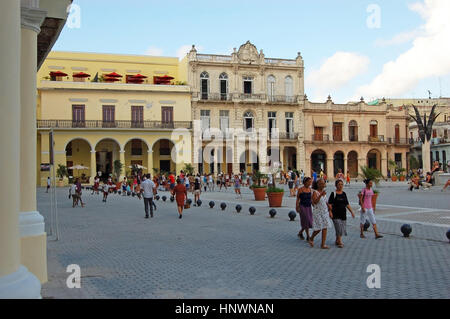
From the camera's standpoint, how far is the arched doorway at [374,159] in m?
51.5

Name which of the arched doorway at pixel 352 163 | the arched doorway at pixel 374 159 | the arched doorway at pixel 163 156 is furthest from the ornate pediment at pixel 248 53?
the arched doorway at pixel 374 159

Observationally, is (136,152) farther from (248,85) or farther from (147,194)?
(147,194)

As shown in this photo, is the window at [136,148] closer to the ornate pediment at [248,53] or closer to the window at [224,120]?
the window at [224,120]

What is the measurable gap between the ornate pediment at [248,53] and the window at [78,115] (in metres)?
16.7

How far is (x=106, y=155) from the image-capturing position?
44500 mm

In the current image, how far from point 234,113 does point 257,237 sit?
36.3 meters

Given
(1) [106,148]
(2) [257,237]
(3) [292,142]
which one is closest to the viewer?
(2) [257,237]

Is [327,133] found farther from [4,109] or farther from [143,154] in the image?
[4,109]

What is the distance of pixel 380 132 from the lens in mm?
50875

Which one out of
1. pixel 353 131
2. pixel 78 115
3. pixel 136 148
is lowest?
pixel 136 148

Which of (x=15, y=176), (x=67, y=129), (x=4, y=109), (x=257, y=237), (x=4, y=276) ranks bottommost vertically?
(x=257, y=237)

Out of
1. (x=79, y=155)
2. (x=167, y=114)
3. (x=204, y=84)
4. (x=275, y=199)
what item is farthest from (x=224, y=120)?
(x=275, y=199)

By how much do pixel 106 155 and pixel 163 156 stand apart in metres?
5.57

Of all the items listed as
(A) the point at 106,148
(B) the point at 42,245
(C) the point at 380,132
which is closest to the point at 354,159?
(C) the point at 380,132
